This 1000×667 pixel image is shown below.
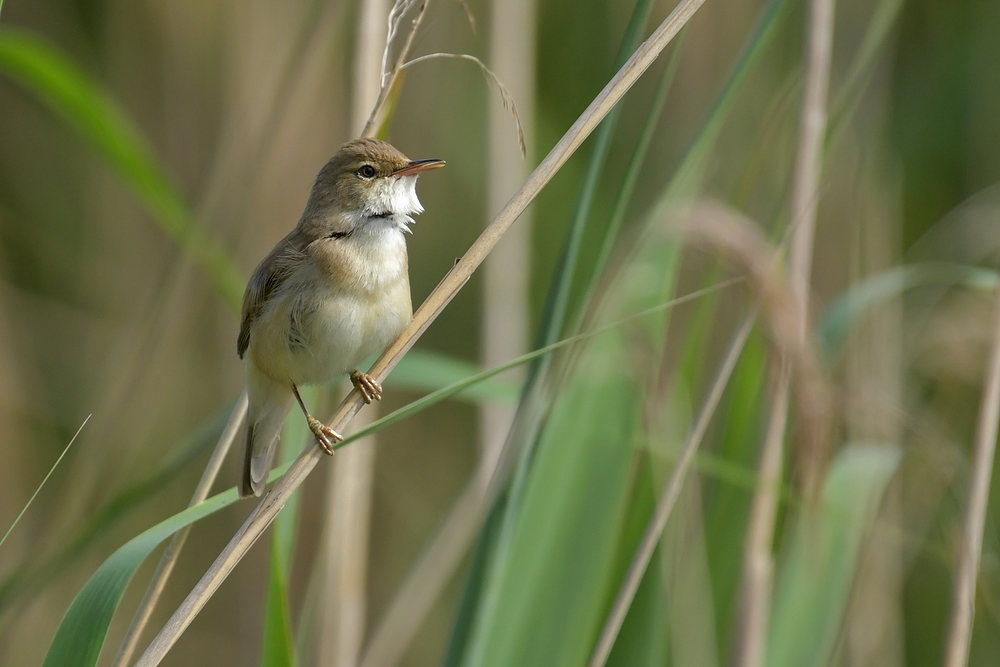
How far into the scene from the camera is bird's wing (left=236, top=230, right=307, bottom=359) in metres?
2.21

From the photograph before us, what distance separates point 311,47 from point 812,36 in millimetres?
1098

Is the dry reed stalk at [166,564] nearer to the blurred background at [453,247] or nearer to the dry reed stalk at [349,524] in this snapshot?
the blurred background at [453,247]

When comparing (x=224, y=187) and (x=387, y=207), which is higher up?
(x=387, y=207)

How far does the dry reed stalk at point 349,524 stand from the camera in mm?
2059

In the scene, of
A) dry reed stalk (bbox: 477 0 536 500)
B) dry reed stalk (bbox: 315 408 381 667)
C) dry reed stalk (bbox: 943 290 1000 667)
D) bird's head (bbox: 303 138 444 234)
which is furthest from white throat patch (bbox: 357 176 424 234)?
dry reed stalk (bbox: 943 290 1000 667)

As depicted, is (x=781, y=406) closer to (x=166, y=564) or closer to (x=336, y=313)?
(x=336, y=313)

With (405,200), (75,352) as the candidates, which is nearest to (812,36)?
(405,200)

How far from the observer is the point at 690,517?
2.14m

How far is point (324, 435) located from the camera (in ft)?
5.48

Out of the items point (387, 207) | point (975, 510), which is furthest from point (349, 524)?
point (975, 510)

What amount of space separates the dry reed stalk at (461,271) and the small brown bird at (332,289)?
0.46m

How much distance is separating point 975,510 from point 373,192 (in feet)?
4.96

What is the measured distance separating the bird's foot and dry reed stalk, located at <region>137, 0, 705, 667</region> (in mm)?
24

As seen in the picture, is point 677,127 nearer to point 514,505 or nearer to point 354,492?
point 354,492
